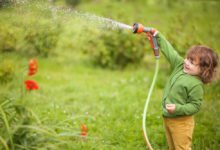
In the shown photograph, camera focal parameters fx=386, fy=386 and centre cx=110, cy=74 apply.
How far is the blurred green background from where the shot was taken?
3.68 m

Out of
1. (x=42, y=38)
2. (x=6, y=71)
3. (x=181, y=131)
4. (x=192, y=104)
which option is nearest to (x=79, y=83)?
(x=42, y=38)

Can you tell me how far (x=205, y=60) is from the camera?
3.57m

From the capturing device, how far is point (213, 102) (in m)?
5.71

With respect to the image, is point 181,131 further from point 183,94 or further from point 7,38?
point 7,38

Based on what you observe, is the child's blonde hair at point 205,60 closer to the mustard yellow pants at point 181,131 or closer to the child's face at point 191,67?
the child's face at point 191,67

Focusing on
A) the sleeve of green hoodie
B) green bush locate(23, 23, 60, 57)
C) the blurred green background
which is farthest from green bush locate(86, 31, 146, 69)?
the sleeve of green hoodie

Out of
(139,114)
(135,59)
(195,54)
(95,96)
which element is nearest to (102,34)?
(135,59)

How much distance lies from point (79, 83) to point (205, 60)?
3.71 m

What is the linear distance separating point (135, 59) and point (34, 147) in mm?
5068

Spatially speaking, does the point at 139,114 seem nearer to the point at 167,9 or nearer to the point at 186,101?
the point at 186,101

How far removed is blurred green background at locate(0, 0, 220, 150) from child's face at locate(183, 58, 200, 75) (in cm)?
102

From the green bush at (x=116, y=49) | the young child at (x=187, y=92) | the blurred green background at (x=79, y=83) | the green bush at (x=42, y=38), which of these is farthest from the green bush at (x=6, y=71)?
the young child at (x=187, y=92)

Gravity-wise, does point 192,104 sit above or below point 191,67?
below

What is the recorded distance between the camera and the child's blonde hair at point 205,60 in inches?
141
